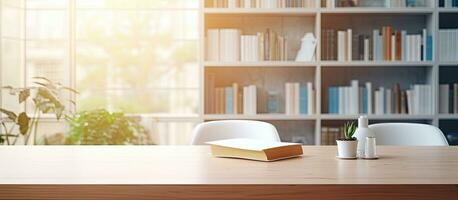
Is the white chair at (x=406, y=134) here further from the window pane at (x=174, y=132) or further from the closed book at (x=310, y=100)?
the window pane at (x=174, y=132)

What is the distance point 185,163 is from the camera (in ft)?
7.26

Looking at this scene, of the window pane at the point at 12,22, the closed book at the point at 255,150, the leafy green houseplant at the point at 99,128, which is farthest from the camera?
the window pane at the point at 12,22

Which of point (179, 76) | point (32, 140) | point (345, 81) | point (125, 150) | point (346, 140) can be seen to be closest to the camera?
point (346, 140)

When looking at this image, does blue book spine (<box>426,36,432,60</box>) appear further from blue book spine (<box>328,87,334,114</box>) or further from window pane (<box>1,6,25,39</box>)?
window pane (<box>1,6,25,39</box>)

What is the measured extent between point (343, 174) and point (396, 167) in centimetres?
25

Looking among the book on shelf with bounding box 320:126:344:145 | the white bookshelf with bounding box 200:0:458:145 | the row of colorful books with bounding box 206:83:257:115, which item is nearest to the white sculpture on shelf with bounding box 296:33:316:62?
the white bookshelf with bounding box 200:0:458:145

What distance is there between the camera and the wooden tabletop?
5.99ft

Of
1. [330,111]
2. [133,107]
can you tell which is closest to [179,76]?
[133,107]

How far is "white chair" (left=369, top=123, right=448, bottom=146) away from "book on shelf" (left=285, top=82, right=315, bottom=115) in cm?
160

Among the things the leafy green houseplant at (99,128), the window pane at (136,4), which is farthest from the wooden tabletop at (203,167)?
the window pane at (136,4)

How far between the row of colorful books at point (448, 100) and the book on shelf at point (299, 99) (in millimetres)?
893

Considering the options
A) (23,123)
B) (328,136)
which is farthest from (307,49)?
(23,123)

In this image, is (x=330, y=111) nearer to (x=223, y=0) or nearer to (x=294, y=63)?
(x=294, y=63)

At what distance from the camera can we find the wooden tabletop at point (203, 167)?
5.99 feet
